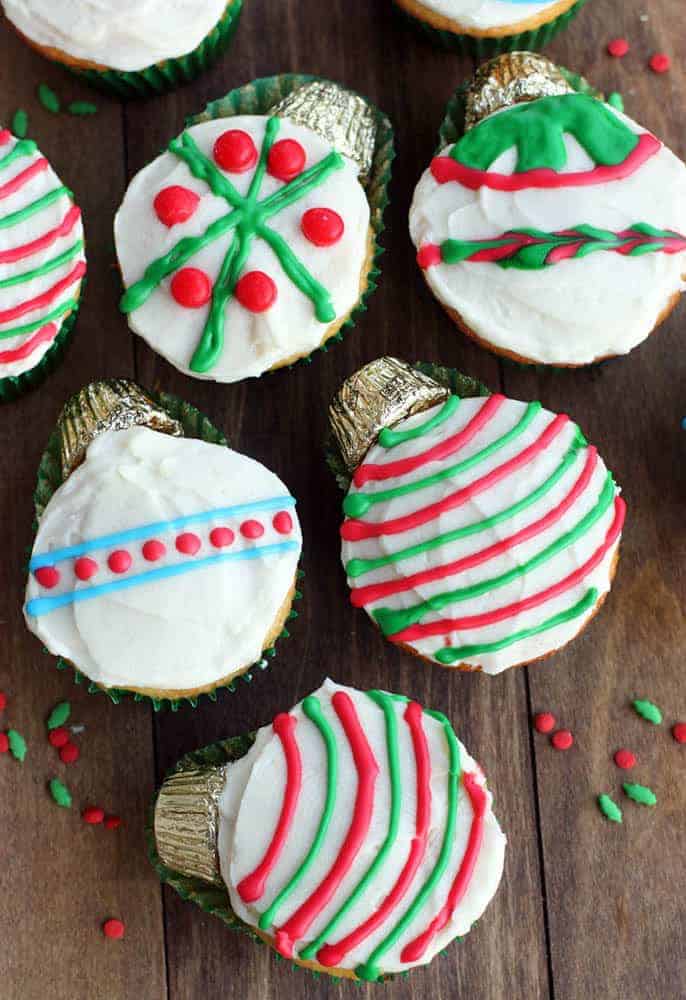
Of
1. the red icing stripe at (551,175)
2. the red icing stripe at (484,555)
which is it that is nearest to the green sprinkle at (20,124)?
the red icing stripe at (551,175)

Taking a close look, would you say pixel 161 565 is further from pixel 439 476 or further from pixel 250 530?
pixel 439 476

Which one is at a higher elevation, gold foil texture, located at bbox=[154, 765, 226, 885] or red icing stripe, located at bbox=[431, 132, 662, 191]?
red icing stripe, located at bbox=[431, 132, 662, 191]

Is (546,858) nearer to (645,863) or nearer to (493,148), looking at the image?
(645,863)

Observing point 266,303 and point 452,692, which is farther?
point 452,692

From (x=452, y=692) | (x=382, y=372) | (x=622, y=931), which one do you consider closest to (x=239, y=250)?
(x=382, y=372)

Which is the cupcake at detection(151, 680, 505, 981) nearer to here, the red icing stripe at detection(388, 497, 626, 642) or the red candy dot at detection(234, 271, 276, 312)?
the red icing stripe at detection(388, 497, 626, 642)

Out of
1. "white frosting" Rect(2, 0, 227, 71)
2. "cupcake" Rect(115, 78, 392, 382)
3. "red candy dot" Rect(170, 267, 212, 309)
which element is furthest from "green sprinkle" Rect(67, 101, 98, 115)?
"red candy dot" Rect(170, 267, 212, 309)

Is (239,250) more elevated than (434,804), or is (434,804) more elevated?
(239,250)
